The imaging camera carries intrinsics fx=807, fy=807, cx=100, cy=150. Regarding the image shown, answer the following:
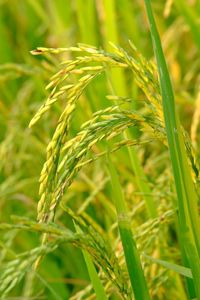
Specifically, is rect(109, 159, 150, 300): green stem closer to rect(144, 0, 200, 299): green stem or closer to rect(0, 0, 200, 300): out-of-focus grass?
rect(144, 0, 200, 299): green stem

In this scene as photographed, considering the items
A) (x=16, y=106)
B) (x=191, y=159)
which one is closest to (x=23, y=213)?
(x=16, y=106)

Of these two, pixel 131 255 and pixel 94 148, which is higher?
pixel 94 148

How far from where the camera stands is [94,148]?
1739mm

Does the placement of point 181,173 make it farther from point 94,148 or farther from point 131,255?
point 94,148

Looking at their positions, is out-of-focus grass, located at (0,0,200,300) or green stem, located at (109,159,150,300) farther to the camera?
out-of-focus grass, located at (0,0,200,300)

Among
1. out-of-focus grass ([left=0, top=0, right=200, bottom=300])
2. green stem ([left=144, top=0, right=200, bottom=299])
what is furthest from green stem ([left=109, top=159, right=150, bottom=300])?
out-of-focus grass ([left=0, top=0, right=200, bottom=300])

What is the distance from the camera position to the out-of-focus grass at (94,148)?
52.7 inches

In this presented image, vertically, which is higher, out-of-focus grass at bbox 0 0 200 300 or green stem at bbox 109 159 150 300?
out-of-focus grass at bbox 0 0 200 300

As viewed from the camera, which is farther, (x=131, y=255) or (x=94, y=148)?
(x=94, y=148)

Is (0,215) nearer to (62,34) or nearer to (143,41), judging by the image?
(62,34)

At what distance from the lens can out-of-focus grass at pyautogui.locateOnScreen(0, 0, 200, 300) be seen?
1339mm

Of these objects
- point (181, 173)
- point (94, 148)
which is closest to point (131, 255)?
point (181, 173)

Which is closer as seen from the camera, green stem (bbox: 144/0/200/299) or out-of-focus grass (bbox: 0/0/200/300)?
green stem (bbox: 144/0/200/299)

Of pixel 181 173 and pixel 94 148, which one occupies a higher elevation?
pixel 94 148
